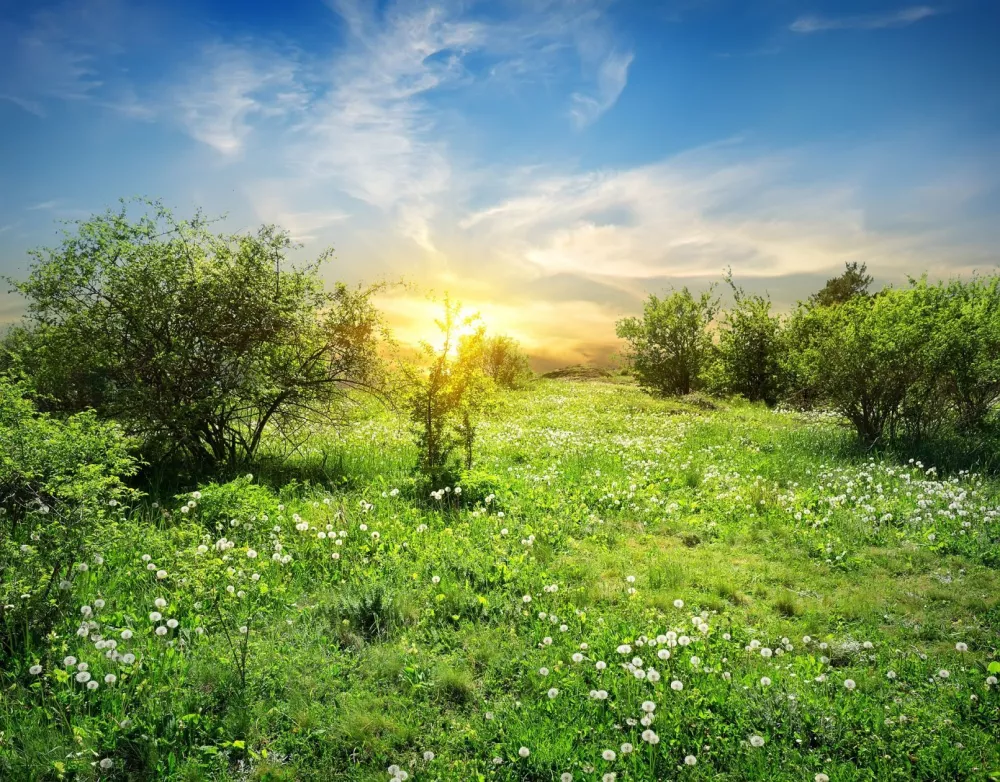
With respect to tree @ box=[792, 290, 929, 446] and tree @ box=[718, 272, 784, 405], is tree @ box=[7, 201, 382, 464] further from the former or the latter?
tree @ box=[718, 272, 784, 405]

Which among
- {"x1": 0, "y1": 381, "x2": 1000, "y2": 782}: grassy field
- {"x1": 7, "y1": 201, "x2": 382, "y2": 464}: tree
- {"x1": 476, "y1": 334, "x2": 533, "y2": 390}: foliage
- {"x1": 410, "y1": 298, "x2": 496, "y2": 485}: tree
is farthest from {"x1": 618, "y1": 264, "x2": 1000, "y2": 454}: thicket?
{"x1": 476, "y1": 334, "x2": 533, "y2": 390}: foliage

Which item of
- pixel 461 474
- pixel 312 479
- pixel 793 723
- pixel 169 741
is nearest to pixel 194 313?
pixel 312 479

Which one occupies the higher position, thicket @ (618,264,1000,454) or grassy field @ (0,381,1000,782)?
thicket @ (618,264,1000,454)

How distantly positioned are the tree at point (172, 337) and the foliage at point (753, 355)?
24621 mm

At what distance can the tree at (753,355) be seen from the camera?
29250 mm

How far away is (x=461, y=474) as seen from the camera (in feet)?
32.0

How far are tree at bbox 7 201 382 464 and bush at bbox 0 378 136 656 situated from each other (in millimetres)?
3303

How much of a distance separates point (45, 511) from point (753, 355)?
30.0 metres

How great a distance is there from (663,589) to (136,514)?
24.0 ft

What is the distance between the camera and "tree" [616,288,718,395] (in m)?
36.2

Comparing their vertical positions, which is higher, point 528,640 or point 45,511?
point 45,511

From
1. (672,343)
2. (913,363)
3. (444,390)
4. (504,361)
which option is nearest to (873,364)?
(913,363)

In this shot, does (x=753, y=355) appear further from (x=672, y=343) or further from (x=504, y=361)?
(x=504, y=361)

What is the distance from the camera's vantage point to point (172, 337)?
404 inches
